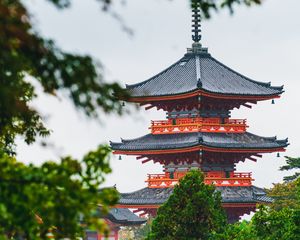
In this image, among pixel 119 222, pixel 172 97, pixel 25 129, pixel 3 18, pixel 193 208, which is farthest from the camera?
pixel 119 222

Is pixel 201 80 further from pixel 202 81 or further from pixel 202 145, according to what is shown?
pixel 202 145

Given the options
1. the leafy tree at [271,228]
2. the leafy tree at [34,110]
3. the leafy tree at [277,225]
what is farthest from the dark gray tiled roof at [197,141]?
the leafy tree at [34,110]

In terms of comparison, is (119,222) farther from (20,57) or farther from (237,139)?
(20,57)

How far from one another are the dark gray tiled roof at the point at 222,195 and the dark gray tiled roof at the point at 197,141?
2343mm

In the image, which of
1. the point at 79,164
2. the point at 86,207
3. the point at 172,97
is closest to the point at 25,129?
the point at 79,164

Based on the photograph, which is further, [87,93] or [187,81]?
[187,81]

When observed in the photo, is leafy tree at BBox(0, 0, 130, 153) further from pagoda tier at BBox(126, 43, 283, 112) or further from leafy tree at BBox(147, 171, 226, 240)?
pagoda tier at BBox(126, 43, 283, 112)

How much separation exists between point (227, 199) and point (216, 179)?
1459 millimetres

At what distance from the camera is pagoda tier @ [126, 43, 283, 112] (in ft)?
188

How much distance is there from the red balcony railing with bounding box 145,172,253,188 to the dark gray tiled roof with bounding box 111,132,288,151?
170 cm

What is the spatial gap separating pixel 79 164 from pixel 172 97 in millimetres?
43512

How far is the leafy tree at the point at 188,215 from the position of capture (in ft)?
113

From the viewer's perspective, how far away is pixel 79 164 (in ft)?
45.5

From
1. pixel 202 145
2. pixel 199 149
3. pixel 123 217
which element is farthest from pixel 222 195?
pixel 123 217
